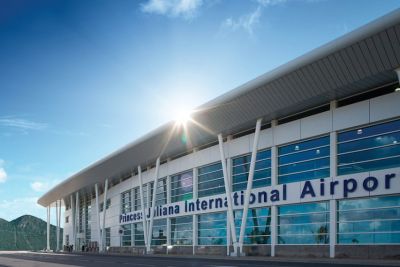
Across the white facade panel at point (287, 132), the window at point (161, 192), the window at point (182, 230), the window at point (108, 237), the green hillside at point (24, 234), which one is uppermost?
the white facade panel at point (287, 132)

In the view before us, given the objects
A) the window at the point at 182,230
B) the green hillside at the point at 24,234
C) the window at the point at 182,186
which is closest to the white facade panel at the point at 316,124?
the window at the point at 182,186

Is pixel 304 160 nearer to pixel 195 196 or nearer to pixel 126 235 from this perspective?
pixel 195 196

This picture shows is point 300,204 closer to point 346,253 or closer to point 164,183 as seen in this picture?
point 346,253

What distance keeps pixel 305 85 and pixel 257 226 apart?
11.4 meters

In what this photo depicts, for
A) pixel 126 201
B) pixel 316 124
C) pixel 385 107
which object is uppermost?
pixel 385 107

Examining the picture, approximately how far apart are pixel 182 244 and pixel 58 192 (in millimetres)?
39287

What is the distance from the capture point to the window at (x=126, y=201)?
59.5 m

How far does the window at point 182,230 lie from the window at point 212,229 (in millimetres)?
1541

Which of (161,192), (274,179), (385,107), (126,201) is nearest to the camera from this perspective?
(385,107)

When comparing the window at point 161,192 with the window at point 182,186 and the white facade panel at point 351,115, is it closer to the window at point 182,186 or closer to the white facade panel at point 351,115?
the window at point 182,186

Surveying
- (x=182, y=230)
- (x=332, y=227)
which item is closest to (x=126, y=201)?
(x=182, y=230)

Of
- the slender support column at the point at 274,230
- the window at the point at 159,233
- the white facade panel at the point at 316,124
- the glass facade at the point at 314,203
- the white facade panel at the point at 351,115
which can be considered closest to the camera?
the glass facade at the point at 314,203

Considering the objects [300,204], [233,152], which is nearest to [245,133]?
[233,152]

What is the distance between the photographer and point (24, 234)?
159 metres
